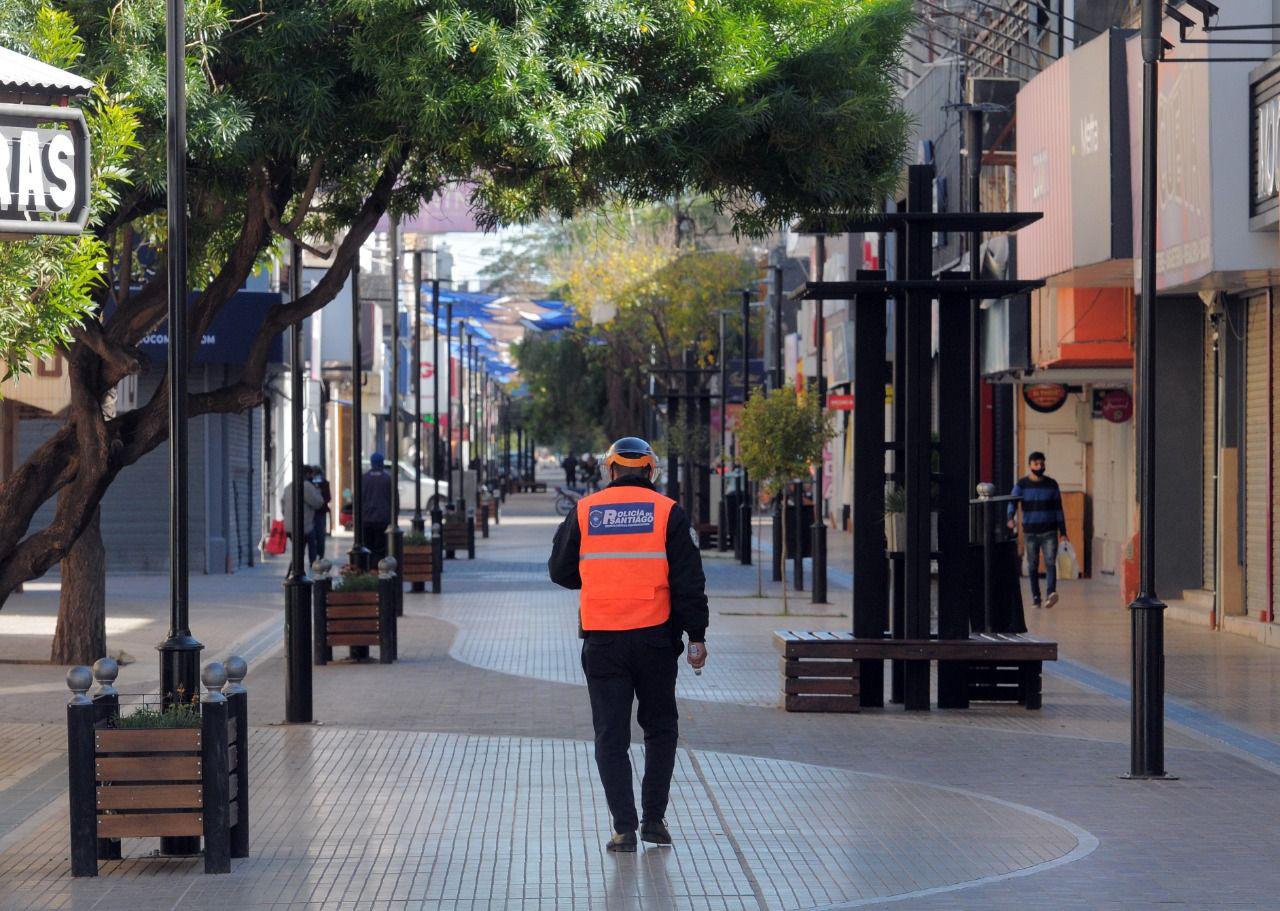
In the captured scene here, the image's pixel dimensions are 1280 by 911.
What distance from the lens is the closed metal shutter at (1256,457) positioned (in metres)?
19.8

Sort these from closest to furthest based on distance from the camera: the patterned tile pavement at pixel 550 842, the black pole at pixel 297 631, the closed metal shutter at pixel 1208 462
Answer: the patterned tile pavement at pixel 550 842 → the black pole at pixel 297 631 → the closed metal shutter at pixel 1208 462

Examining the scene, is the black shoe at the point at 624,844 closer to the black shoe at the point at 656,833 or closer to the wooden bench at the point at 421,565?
the black shoe at the point at 656,833

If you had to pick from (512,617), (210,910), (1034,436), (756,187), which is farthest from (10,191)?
(1034,436)

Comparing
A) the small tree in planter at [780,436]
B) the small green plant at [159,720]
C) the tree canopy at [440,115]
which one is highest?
the tree canopy at [440,115]

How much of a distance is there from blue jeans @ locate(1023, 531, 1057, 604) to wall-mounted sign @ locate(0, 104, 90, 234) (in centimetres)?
1656

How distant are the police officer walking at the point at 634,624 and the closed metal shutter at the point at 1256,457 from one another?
1263 centimetres

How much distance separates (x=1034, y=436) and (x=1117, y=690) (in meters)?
17.4

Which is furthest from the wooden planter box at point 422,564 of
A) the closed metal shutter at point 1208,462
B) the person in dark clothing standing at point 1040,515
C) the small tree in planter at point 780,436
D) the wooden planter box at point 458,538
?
the closed metal shutter at point 1208,462

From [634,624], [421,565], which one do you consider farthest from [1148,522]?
[421,565]

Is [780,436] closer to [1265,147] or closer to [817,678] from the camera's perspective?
[1265,147]

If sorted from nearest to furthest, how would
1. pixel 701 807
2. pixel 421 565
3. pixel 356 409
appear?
1. pixel 701 807
2. pixel 356 409
3. pixel 421 565

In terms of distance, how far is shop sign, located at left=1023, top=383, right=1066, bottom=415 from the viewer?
95.5 ft

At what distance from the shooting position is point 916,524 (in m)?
13.6

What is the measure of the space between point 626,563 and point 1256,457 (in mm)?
13385
